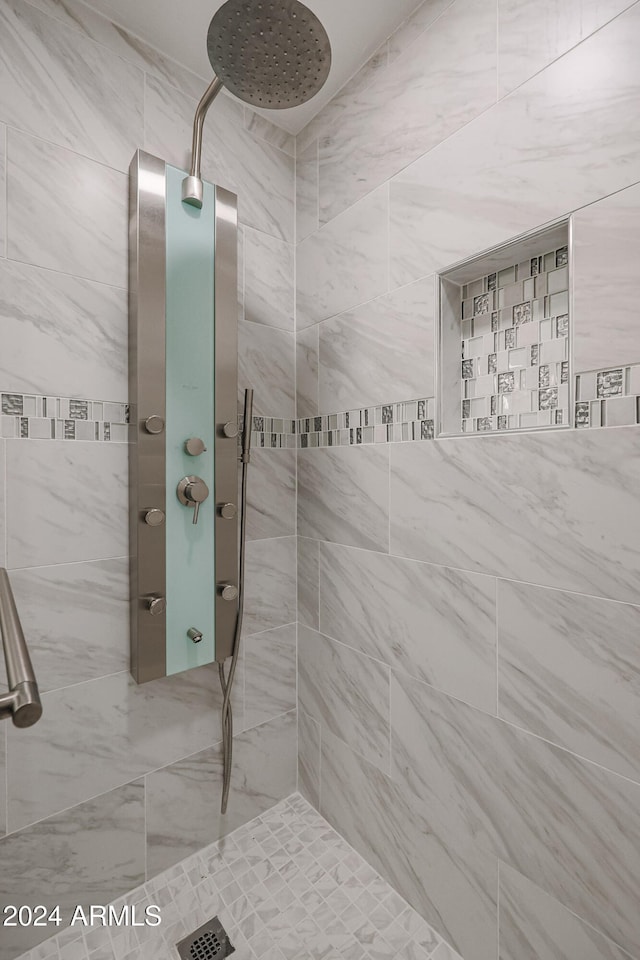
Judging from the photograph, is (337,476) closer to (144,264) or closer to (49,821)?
(144,264)

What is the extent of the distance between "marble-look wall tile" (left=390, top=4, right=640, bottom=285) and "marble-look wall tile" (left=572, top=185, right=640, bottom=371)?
0.04 meters

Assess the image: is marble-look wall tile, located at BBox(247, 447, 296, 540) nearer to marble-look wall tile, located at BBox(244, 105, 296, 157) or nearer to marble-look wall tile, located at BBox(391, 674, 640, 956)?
marble-look wall tile, located at BBox(391, 674, 640, 956)

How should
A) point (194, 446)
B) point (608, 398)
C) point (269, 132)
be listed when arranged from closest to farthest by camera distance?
point (608, 398), point (194, 446), point (269, 132)

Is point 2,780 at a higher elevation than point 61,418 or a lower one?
lower

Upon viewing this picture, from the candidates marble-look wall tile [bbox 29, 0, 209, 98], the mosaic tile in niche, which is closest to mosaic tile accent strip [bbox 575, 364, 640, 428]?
the mosaic tile in niche

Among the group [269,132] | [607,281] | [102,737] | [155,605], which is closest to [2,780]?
[102,737]

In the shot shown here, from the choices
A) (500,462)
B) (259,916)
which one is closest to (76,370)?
(500,462)

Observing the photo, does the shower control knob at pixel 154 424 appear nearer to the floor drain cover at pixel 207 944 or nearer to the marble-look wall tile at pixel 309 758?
the marble-look wall tile at pixel 309 758

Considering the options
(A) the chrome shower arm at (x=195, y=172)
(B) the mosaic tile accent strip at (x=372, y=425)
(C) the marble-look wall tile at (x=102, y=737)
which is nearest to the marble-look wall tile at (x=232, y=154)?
(A) the chrome shower arm at (x=195, y=172)

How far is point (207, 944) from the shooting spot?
109 centimetres

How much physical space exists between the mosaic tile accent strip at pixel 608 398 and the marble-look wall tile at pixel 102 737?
3.94ft

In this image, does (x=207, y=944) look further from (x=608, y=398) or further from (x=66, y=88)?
(x=66, y=88)

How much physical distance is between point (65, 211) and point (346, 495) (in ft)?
3.32

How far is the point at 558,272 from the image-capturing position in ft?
Answer: 3.15
